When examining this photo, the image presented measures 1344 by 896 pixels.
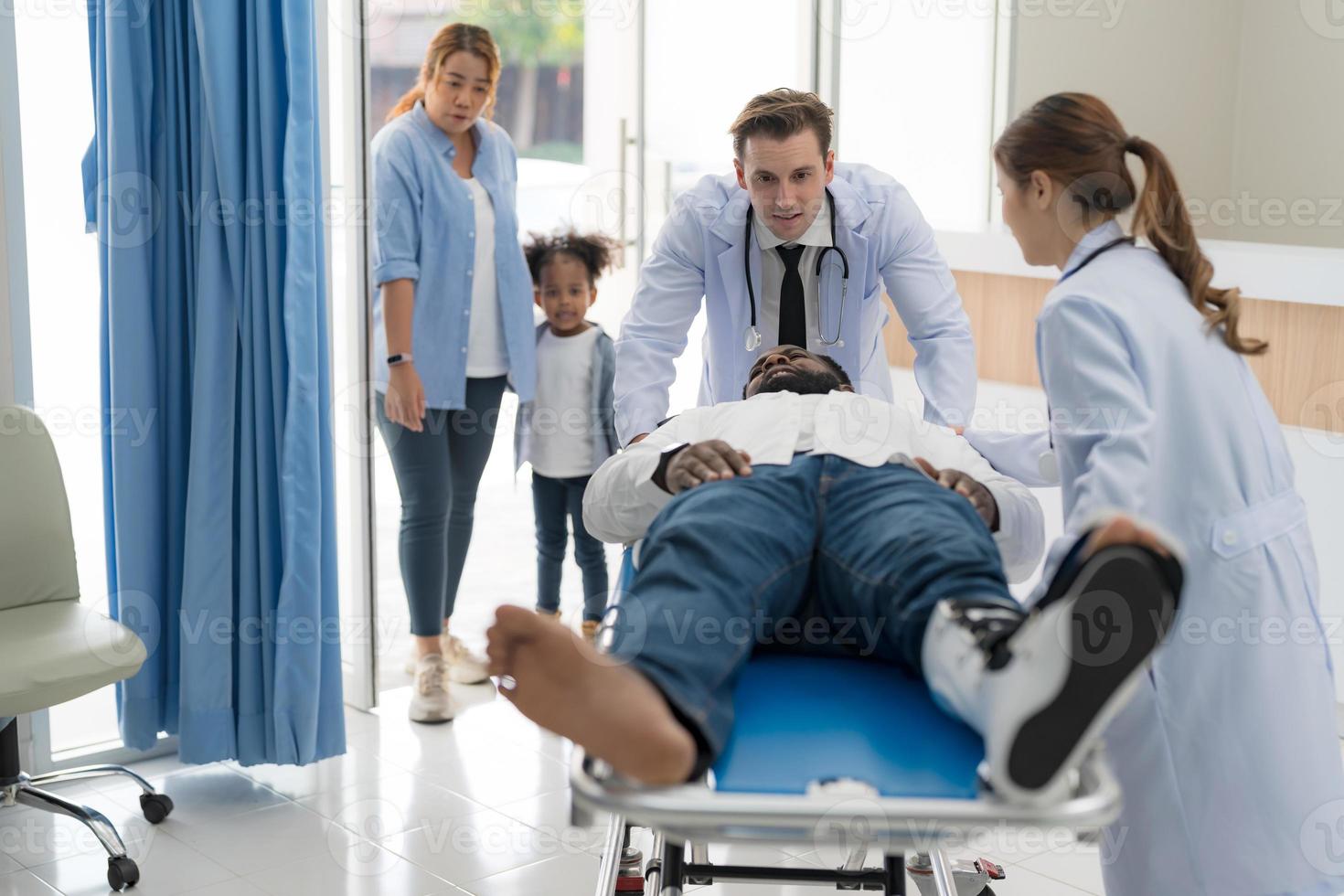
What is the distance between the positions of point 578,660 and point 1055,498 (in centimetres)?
243

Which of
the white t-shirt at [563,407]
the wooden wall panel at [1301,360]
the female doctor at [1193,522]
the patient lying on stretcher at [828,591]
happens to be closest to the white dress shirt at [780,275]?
the patient lying on stretcher at [828,591]

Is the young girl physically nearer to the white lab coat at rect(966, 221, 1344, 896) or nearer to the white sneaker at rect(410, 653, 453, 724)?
the white sneaker at rect(410, 653, 453, 724)

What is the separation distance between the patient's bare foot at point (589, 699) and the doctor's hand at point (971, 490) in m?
0.56

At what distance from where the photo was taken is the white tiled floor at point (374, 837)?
2.39m

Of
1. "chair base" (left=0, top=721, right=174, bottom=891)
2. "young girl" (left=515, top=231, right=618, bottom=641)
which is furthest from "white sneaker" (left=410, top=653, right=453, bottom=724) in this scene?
"chair base" (left=0, top=721, right=174, bottom=891)

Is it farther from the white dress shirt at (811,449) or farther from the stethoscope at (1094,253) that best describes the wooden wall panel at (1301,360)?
the stethoscope at (1094,253)

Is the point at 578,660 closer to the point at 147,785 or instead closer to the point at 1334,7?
the point at 147,785

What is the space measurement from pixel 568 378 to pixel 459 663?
30.8 inches

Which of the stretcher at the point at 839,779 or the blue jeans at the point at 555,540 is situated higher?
the stretcher at the point at 839,779

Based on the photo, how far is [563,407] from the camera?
10.9ft

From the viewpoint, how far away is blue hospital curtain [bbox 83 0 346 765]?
8.34 feet

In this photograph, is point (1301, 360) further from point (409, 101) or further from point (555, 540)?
point (409, 101)

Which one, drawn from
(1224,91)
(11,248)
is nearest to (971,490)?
(11,248)

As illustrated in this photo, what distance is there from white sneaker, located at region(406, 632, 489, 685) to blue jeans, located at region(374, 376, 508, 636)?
18 centimetres
